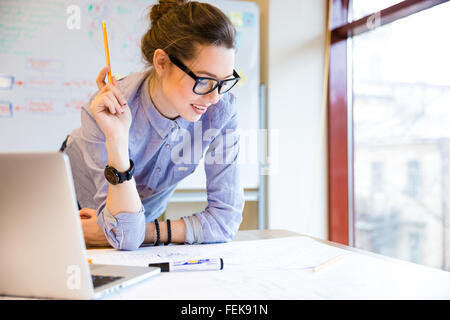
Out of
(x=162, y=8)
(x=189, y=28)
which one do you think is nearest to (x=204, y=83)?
(x=189, y=28)

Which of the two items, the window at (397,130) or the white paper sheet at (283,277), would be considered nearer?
the white paper sheet at (283,277)

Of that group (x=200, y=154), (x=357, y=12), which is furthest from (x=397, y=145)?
(x=200, y=154)

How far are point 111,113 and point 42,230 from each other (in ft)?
1.85

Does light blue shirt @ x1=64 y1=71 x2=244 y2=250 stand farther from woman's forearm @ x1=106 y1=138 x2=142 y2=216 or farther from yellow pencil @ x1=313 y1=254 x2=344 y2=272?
yellow pencil @ x1=313 y1=254 x2=344 y2=272

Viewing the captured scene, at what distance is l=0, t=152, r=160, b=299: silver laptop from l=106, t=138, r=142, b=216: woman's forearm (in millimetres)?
444

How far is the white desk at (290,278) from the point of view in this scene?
0.64m

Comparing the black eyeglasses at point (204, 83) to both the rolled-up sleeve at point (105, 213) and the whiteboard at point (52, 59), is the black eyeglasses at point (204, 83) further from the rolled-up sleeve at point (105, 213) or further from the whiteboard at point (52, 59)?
the whiteboard at point (52, 59)

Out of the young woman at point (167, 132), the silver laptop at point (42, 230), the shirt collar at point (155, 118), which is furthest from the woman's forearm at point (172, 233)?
the silver laptop at point (42, 230)

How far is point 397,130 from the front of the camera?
104 inches

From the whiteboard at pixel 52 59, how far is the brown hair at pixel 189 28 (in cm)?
119
